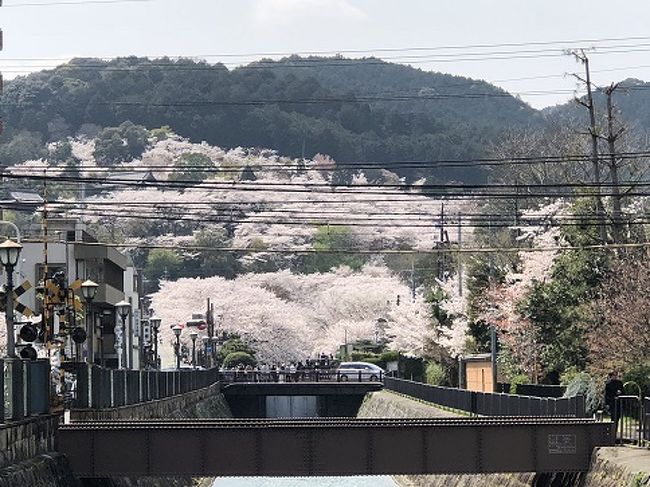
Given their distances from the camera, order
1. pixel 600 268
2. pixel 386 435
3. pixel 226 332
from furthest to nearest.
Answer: pixel 226 332
pixel 600 268
pixel 386 435

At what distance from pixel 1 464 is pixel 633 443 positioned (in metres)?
13.6

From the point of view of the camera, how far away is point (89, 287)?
134ft

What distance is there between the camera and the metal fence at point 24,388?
85.3 ft

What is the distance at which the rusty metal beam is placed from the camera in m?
30.0

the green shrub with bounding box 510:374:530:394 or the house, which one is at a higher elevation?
the house

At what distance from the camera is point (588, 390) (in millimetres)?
46000

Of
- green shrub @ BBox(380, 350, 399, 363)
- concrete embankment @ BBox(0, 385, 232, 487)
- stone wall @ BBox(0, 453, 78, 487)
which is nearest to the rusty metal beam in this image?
concrete embankment @ BBox(0, 385, 232, 487)

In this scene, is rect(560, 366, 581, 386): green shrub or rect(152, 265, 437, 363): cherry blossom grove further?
rect(152, 265, 437, 363): cherry blossom grove

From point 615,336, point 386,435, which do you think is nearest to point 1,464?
point 386,435

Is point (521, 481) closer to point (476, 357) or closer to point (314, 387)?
point (476, 357)

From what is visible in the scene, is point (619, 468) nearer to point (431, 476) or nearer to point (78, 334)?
point (78, 334)

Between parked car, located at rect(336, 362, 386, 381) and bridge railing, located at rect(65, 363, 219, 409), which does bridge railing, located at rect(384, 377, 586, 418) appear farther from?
parked car, located at rect(336, 362, 386, 381)

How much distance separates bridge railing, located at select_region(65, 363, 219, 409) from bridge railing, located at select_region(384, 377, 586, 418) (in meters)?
10.7

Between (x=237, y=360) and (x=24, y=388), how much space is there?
102m
